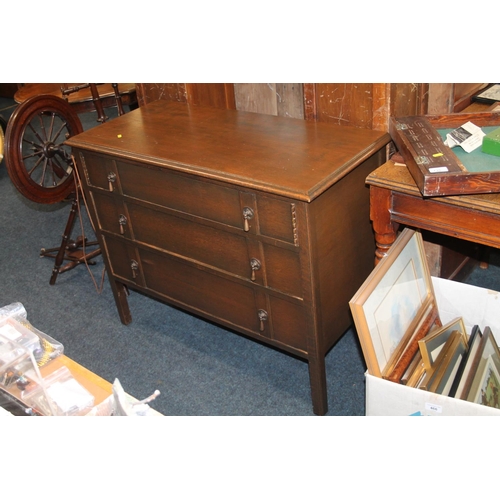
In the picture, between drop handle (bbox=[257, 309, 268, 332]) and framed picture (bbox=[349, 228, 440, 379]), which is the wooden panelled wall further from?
drop handle (bbox=[257, 309, 268, 332])

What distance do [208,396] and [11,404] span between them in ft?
3.14

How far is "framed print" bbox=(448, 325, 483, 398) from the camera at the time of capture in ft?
6.70

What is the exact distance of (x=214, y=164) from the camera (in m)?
2.23

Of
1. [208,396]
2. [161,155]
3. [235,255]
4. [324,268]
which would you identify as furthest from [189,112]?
[208,396]

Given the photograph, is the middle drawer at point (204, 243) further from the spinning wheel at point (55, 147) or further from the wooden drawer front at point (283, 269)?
the spinning wheel at point (55, 147)

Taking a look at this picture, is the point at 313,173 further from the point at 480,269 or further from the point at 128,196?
the point at 480,269

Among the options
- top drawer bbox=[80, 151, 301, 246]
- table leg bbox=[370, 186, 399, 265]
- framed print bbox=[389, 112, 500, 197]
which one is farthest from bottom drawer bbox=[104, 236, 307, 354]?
framed print bbox=[389, 112, 500, 197]

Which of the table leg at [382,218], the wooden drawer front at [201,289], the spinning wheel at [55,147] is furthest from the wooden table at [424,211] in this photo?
the spinning wheel at [55,147]

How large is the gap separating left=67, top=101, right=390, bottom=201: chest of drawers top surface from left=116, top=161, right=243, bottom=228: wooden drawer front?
64mm

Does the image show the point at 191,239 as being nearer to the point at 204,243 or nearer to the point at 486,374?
the point at 204,243

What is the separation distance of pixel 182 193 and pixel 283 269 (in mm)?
497

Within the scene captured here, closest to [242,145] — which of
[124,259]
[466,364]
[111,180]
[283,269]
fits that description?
[283,269]

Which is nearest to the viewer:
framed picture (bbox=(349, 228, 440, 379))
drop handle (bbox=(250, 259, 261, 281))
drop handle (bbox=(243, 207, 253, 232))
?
framed picture (bbox=(349, 228, 440, 379))

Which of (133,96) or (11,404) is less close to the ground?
(133,96)
